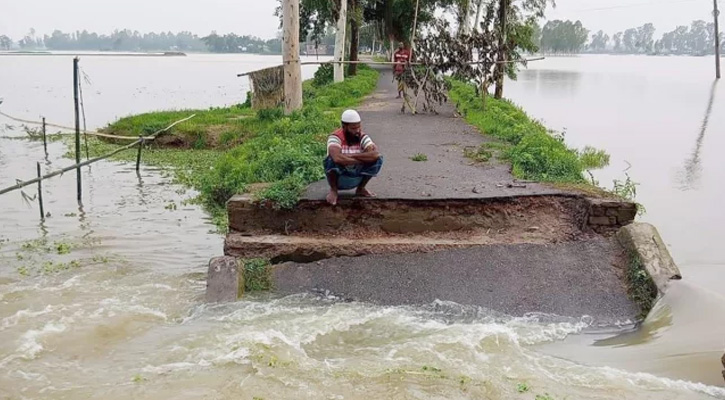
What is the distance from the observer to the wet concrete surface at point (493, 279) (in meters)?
6.78

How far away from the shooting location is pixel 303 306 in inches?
270

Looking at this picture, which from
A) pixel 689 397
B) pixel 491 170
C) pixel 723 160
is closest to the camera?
pixel 689 397

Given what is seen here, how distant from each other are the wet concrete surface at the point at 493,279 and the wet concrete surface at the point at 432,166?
2.86 feet

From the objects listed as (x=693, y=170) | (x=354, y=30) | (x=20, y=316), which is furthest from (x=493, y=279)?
(x=354, y=30)

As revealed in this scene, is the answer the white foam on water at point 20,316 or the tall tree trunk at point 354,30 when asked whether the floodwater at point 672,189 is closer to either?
the white foam on water at point 20,316

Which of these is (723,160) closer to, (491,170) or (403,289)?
(491,170)

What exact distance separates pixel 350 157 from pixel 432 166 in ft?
8.78

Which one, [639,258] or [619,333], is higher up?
[639,258]

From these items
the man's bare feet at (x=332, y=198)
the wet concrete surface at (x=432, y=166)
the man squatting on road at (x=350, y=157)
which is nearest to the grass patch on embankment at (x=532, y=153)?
the wet concrete surface at (x=432, y=166)

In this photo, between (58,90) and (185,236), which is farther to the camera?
(58,90)

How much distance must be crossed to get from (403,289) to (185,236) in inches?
167

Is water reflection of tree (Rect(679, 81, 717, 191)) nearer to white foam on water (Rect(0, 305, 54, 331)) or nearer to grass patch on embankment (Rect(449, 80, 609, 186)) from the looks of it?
grass patch on embankment (Rect(449, 80, 609, 186))

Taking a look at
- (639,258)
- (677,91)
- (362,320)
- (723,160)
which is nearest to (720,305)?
(639,258)

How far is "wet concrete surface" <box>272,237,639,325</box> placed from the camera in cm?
678
